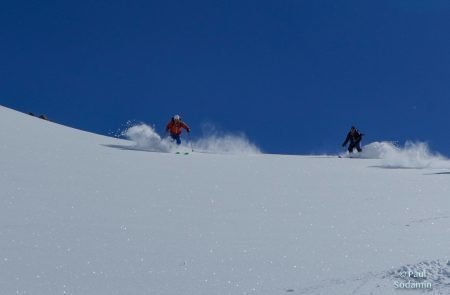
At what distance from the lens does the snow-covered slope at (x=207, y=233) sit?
12.9ft

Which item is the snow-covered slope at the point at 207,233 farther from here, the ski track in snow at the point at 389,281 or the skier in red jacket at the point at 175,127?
the skier in red jacket at the point at 175,127

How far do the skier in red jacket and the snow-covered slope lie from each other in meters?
8.25

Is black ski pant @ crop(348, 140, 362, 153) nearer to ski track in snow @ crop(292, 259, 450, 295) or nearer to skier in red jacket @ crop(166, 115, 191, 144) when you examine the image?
skier in red jacket @ crop(166, 115, 191, 144)

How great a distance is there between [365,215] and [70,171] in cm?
516

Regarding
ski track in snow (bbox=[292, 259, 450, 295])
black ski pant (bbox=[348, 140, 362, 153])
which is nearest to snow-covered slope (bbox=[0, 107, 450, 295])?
ski track in snow (bbox=[292, 259, 450, 295])

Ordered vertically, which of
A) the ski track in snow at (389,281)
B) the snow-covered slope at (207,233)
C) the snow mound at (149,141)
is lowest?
the ski track in snow at (389,281)

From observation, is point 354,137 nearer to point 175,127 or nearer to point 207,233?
point 175,127

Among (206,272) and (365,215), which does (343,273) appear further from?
(365,215)

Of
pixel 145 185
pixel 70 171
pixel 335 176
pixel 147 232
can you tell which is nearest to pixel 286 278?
pixel 147 232

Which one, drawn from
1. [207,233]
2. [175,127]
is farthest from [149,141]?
[207,233]

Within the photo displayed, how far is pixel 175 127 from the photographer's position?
18.9 m

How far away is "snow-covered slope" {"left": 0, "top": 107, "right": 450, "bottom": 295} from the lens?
12.9 feet

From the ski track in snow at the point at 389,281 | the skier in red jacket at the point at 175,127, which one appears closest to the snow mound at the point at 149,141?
the skier in red jacket at the point at 175,127

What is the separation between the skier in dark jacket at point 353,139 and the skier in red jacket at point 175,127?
677 centimetres
